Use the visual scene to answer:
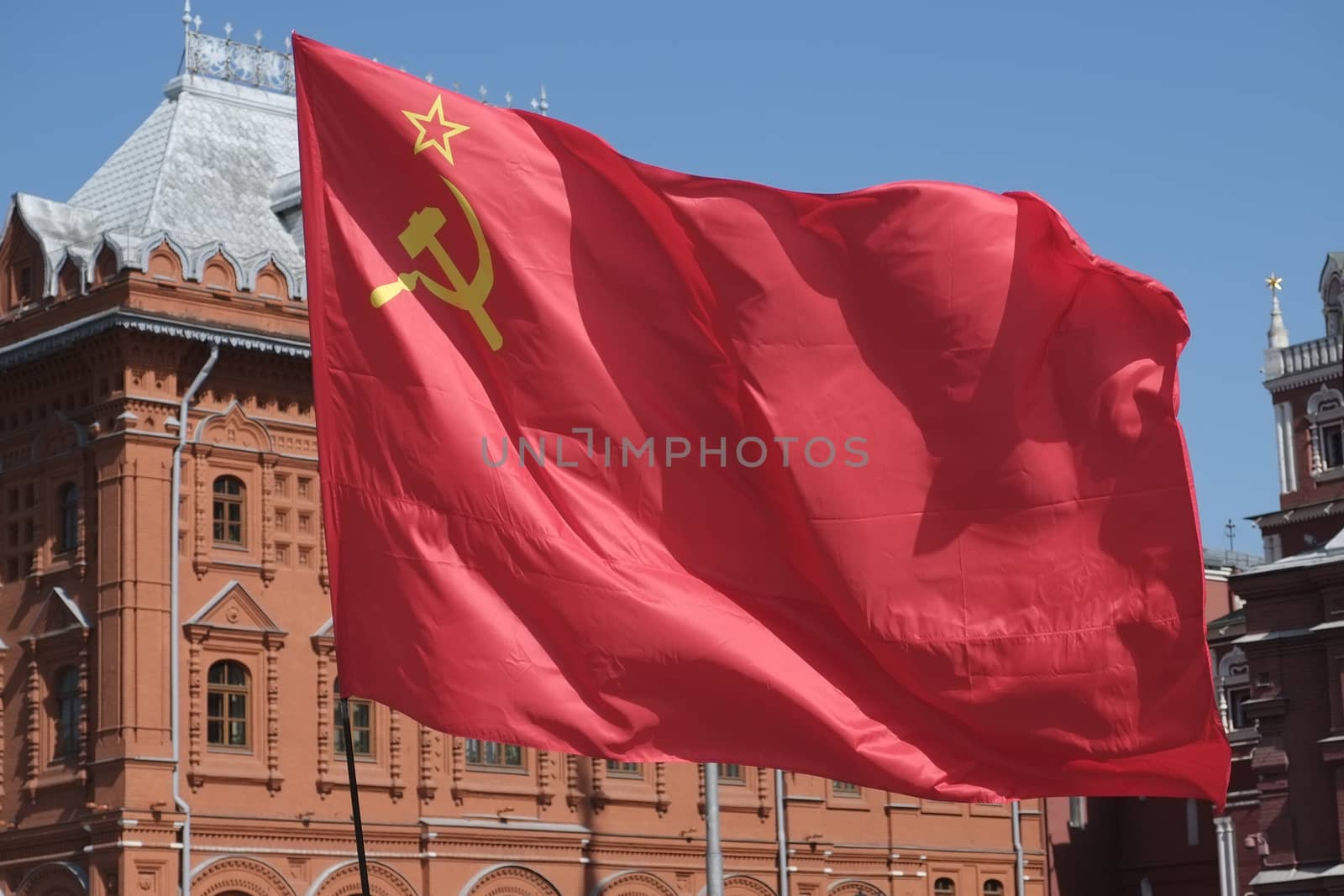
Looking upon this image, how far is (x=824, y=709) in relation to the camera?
41.4 feet

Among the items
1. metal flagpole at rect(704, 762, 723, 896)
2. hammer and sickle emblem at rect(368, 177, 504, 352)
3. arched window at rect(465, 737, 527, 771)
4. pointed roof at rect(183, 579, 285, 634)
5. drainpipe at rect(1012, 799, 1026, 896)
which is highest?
pointed roof at rect(183, 579, 285, 634)

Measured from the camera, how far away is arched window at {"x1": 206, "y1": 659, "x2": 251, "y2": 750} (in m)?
40.0

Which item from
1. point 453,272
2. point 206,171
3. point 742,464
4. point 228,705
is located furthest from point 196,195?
point 742,464

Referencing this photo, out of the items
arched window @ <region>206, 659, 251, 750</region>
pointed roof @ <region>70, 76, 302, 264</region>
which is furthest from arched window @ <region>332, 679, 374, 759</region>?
pointed roof @ <region>70, 76, 302, 264</region>

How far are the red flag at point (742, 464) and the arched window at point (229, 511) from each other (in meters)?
28.8

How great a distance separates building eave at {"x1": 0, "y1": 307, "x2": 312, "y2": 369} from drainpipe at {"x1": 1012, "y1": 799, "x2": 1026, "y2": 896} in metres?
20.1

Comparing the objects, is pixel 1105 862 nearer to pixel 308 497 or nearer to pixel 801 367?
pixel 308 497

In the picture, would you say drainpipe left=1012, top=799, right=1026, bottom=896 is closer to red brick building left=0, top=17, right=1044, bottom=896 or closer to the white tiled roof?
red brick building left=0, top=17, right=1044, bottom=896

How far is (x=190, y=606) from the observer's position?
3997 cm

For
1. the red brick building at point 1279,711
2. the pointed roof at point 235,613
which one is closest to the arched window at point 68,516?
the pointed roof at point 235,613

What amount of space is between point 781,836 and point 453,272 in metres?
35.9

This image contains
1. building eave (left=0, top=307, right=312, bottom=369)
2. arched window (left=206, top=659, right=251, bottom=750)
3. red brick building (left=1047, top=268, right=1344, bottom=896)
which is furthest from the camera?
red brick building (left=1047, top=268, right=1344, bottom=896)

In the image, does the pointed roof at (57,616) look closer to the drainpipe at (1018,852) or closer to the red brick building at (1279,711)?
the drainpipe at (1018,852)

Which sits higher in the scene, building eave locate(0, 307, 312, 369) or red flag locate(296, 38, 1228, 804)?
building eave locate(0, 307, 312, 369)
